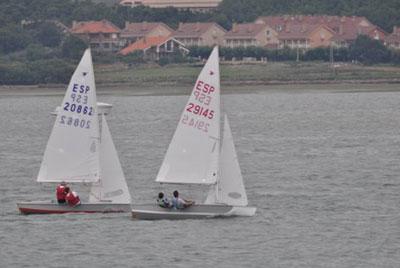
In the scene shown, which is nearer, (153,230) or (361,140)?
(153,230)

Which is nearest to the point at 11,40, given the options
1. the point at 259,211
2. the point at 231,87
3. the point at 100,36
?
the point at 100,36

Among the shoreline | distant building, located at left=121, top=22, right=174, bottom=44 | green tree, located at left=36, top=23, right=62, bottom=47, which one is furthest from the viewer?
distant building, located at left=121, top=22, right=174, bottom=44

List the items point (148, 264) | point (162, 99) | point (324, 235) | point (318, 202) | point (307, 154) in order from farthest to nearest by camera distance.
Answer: point (162, 99) < point (307, 154) < point (318, 202) < point (324, 235) < point (148, 264)

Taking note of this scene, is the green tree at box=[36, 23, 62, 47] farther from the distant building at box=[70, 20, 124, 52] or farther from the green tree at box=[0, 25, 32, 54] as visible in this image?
the green tree at box=[0, 25, 32, 54]

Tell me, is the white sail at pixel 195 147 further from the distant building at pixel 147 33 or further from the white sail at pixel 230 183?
the distant building at pixel 147 33

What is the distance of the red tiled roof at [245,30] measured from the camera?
631ft

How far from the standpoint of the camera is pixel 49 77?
160 meters

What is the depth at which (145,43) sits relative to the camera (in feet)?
615

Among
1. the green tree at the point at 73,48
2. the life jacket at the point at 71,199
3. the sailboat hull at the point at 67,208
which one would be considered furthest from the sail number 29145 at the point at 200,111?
the green tree at the point at 73,48

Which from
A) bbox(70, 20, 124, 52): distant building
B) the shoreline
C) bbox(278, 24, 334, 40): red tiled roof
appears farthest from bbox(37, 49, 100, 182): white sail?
bbox(70, 20, 124, 52): distant building

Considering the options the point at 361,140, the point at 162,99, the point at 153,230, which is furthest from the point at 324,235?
the point at 162,99

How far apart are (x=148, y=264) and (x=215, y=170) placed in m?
7.48

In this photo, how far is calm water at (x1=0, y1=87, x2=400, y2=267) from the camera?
2189 inches

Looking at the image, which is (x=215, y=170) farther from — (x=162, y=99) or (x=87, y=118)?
(x=162, y=99)
